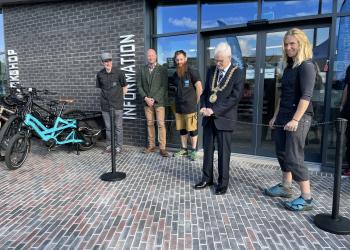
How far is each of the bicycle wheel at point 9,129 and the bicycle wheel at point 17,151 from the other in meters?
0.21

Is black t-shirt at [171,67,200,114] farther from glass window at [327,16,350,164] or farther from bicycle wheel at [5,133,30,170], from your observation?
bicycle wheel at [5,133,30,170]

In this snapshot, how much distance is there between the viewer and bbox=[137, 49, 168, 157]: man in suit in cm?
568

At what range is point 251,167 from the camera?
16.8 feet

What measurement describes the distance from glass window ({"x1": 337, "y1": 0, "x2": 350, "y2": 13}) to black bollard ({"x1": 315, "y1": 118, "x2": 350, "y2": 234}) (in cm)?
237

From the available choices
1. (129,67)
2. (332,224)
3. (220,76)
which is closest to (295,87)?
(220,76)

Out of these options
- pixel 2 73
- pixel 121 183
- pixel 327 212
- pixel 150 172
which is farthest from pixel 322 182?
pixel 2 73

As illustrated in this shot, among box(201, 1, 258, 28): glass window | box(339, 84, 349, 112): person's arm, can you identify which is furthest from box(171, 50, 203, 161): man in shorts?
box(339, 84, 349, 112): person's arm

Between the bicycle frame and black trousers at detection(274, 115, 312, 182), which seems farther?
the bicycle frame

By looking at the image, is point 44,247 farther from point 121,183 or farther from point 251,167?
point 251,167

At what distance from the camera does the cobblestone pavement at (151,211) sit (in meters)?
2.88

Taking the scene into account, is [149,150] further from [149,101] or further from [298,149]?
[298,149]

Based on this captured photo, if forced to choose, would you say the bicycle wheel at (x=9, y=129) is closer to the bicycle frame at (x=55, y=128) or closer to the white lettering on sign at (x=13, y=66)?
the bicycle frame at (x=55, y=128)

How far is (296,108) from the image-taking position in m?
3.33

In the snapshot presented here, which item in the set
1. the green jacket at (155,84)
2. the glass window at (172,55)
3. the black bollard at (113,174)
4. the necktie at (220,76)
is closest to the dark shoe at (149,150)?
the glass window at (172,55)
